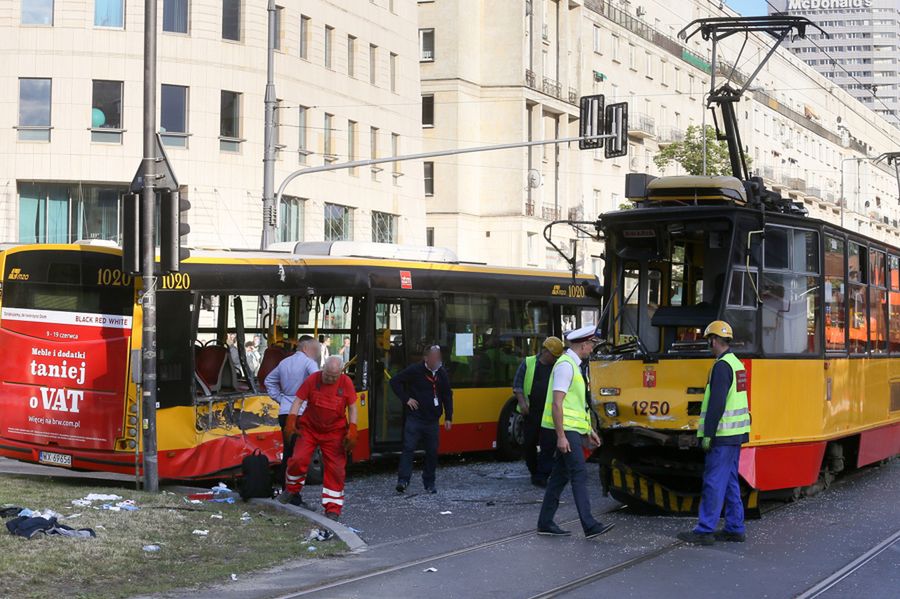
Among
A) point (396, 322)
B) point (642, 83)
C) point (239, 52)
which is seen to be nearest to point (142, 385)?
point (396, 322)

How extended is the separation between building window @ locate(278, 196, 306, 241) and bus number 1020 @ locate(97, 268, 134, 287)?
25297mm

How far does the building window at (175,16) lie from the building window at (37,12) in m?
3.05

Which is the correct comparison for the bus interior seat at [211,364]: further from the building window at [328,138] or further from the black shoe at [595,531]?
the building window at [328,138]

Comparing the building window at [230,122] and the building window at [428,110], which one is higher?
the building window at [428,110]

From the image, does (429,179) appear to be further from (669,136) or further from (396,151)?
(669,136)

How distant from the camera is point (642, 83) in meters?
67.4

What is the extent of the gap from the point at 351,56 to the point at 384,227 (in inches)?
233

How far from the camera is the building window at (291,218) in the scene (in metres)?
42.2

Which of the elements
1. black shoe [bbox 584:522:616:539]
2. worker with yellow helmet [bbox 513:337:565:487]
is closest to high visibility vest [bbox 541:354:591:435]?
black shoe [bbox 584:522:616:539]

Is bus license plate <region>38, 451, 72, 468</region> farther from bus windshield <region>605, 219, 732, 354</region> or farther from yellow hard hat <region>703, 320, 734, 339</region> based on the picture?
yellow hard hat <region>703, 320, 734, 339</region>

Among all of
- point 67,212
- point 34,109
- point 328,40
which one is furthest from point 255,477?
→ point 328,40

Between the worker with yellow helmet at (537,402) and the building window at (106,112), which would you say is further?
the building window at (106,112)

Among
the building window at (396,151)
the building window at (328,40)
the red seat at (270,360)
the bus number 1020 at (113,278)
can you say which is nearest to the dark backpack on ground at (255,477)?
the bus number 1020 at (113,278)

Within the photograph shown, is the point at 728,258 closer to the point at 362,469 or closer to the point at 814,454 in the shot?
the point at 814,454
